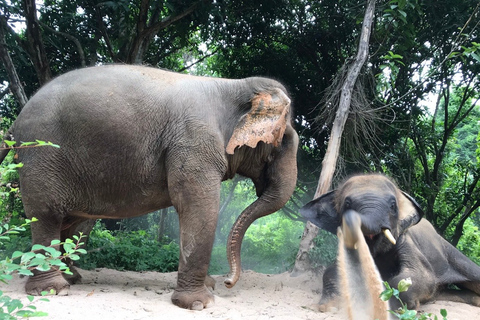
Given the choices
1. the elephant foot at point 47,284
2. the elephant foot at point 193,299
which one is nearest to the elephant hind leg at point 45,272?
the elephant foot at point 47,284

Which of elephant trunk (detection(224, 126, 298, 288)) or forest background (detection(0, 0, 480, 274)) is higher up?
forest background (detection(0, 0, 480, 274))

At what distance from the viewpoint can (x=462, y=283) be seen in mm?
6094

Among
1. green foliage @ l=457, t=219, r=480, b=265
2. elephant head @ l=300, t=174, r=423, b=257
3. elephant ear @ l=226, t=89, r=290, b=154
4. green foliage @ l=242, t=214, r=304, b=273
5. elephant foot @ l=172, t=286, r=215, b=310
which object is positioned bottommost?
green foliage @ l=242, t=214, r=304, b=273

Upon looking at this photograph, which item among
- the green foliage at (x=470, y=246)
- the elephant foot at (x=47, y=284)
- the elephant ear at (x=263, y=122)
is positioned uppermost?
the elephant ear at (x=263, y=122)

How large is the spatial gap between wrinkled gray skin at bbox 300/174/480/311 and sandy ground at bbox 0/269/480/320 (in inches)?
11.3

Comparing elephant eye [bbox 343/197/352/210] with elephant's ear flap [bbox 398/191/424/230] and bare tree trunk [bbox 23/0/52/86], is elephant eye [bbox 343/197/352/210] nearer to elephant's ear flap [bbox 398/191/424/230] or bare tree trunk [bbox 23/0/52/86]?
elephant's ear flap [bbox 398/191/424/230]

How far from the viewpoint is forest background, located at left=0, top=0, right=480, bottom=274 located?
7438 mm

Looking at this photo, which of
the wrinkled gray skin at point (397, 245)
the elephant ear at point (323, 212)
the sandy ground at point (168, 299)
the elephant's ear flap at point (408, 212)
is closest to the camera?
the sandy ground at point (168, 299)

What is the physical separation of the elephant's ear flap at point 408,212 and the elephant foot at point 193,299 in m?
2.07

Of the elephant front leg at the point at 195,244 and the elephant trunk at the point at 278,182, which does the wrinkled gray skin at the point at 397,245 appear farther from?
the elephant front leg at the point at 195,244

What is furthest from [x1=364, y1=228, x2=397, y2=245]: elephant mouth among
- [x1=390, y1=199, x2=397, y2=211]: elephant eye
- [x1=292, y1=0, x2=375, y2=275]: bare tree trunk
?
[x1=292, y1=0, x2=375, y2=275]: bare tree trunk

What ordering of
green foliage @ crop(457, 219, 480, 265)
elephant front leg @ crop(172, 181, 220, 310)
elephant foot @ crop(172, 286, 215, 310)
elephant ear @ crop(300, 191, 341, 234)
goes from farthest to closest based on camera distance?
green foliage @ crop(457, 219, 480, 265) → elephant ear @ crop(300, 191, 341, 234) → elephant front leg @ crop(172, 181, 220, 310) → elephant foot @ crop(172, 286, 215, 310)

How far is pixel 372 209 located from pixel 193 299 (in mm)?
→ 1805

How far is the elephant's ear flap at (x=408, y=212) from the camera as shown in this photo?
17.3ft
